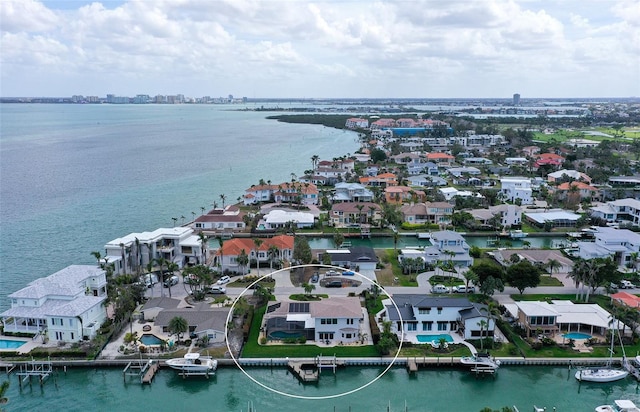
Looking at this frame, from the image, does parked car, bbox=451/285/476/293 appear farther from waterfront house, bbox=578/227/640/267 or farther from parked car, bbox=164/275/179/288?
parked car, bbox=164/275/179/288

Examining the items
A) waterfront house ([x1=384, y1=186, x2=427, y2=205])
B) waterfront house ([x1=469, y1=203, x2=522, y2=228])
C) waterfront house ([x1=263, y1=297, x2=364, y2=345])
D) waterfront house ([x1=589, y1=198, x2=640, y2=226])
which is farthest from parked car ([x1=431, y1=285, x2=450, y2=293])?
waterfront house ([x1=589, y1=198, x2=640, y2=226])

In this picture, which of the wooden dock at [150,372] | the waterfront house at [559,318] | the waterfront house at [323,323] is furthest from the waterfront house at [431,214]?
the wooden dock at [150,372]

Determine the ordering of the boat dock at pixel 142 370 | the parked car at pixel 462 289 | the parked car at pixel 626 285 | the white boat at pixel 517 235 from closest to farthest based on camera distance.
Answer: the boat dock at pixel 142 370, the parked car at pixel 462 289, the parked car at pixel 626 285, the white boat at pixel 517 235

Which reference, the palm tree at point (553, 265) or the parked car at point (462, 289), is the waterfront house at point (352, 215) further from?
the palm tree at point (553, 265)

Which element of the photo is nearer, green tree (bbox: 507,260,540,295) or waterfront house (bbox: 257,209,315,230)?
green tree (bbox: 507,260,540,295)

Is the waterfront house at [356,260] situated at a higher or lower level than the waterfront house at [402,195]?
lower

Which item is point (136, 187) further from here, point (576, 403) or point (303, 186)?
point (576, 403)

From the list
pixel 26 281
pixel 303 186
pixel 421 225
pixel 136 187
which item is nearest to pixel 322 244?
pixel 421 225
